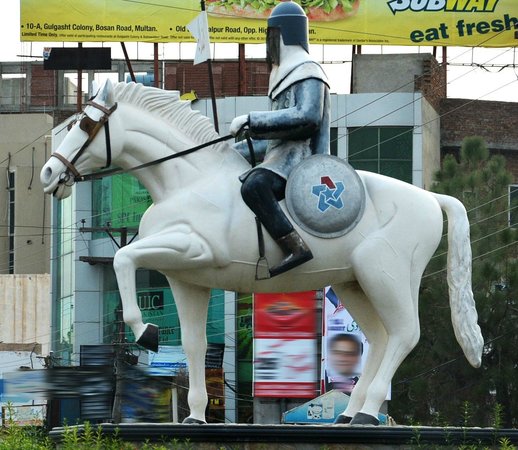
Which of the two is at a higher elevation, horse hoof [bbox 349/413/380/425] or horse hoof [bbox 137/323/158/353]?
horse hoof [bbox 137/323/158/353]

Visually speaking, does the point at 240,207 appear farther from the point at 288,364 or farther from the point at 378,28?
the point at 378,28

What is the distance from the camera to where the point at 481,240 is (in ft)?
133

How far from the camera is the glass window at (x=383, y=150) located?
5391cm

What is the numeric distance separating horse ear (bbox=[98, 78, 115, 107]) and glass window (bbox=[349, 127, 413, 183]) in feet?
122

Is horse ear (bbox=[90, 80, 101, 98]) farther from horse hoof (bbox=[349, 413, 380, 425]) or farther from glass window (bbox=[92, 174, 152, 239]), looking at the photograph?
glass window (bbox=[92, 174, 152, 239])

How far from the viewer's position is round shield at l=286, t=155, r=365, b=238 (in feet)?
55.1

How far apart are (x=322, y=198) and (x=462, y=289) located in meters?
1.67

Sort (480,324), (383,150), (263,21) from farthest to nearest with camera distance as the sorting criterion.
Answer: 1. (383,150)
2. (263,21)
3. (480,324)

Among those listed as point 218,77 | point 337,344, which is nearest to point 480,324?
point 337,344

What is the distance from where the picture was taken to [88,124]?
1683cm

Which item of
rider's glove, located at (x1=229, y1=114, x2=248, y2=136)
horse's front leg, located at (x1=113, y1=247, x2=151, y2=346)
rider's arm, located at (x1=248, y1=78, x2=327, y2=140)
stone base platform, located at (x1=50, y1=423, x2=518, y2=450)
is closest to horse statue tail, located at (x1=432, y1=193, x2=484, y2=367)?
stone base platform, located at (x1=50, y1=423, x2=518, y2=450)

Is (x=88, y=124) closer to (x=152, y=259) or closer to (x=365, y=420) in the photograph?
(x=152, y=259)

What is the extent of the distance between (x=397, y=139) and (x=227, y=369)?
8.26 meters

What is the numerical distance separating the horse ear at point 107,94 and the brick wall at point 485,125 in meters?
Answer: 43.2
